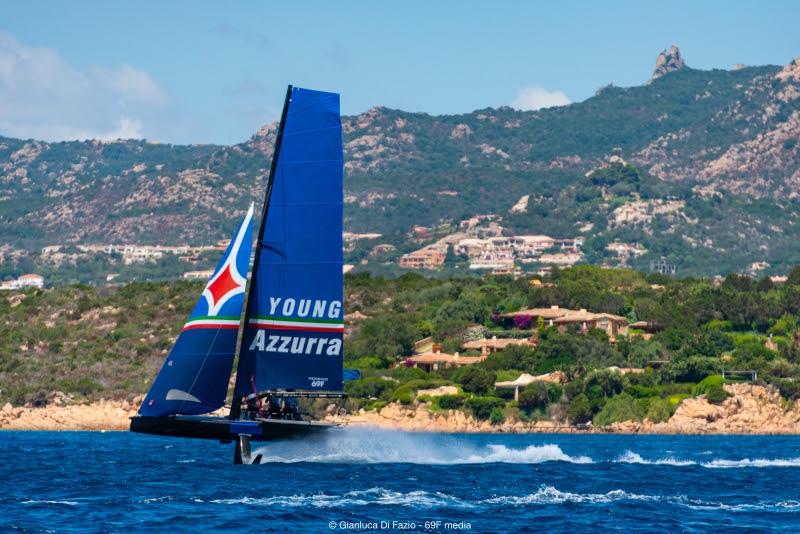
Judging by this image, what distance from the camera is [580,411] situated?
106 meters

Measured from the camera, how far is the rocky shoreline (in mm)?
103250

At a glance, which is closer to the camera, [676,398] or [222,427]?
[222,427]

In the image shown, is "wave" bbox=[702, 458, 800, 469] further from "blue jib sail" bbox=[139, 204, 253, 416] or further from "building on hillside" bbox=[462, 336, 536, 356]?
"building on hillside" bbox=[462, 336, 536, 356]

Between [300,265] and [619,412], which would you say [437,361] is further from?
[300,265]

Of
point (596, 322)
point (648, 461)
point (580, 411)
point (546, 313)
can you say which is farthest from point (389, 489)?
point (546, 313)

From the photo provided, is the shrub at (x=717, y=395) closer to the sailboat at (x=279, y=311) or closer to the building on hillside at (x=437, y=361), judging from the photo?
the building on hillside at (x=437, y=361)

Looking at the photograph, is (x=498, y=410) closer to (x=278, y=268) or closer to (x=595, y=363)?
(x=595, y=363)

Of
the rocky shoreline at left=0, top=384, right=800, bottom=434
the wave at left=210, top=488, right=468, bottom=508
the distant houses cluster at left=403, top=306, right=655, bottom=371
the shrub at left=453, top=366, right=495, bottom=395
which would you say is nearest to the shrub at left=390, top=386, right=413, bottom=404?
the rocky shoreline at left=0, top=384, right=800, bottom=434

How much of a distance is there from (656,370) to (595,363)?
4260mm

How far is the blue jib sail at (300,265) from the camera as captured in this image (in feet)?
165

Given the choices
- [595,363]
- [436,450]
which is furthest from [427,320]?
[436,450]

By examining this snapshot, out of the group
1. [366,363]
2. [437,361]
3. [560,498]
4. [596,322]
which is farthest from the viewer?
[596,322]

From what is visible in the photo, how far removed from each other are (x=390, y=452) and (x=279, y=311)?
839 cm

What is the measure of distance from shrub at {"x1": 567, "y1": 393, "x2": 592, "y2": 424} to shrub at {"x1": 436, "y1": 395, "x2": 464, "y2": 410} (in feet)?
23.1
